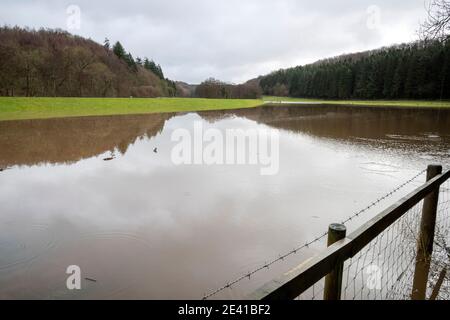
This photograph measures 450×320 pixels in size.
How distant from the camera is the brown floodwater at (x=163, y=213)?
196 inches

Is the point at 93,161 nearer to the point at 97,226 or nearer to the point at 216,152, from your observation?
the point at 216,152

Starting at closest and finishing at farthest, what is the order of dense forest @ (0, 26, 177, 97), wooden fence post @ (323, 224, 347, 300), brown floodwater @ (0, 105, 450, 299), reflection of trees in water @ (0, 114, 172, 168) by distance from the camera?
wooden fence post @ (323, 224, 347, 300), brown floodwater @ (0, 105, 450, 299), reflection of trees in water @ (0, 114, 172, 168), dense forest @ (0, 26, 177, 97)

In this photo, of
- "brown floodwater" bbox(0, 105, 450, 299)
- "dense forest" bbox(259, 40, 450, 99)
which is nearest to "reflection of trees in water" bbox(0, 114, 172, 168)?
"brown floodwater" bbox(0, 105, 450, 299)

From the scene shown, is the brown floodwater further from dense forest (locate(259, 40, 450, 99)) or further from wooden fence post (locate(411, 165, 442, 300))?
dense forest (locate(259, 40, 450, 99))

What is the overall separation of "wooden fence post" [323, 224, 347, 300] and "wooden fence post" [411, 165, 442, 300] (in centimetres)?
263

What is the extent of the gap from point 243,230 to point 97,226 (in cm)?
313

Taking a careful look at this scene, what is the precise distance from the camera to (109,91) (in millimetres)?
67375

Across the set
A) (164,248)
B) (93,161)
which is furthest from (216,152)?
(164,248)

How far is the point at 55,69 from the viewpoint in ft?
179

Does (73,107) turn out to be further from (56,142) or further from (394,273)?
(394,273)

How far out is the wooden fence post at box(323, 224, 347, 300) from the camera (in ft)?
6.86

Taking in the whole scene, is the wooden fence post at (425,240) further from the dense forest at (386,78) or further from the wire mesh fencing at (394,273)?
the dense forest at (386,78)

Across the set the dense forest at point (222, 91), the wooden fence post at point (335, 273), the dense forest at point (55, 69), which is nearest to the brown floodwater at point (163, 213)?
the wooden fence post at point (335, 273)

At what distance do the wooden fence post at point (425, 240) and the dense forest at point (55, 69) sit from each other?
55.1m
